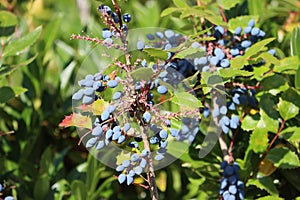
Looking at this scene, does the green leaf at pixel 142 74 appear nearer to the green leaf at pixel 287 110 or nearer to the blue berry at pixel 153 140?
the blue berry at pixel 153 140

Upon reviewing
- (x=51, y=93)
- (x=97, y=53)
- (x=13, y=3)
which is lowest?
(x=51, y=93)

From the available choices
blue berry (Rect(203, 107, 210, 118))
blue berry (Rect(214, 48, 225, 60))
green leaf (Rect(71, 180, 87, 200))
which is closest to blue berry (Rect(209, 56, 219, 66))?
blue berry (Rect(214, 48, 225, 60))

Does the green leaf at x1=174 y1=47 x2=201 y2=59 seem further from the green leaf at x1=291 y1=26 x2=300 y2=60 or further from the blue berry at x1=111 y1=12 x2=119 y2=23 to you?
the green leaf at x1=291 y1=26 x2=300 y2=60

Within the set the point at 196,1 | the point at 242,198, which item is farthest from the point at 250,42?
the point at 242,198

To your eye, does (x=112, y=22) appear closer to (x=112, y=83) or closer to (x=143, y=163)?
(x=112, y=83)

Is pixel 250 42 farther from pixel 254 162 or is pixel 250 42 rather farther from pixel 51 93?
pixel 51 93

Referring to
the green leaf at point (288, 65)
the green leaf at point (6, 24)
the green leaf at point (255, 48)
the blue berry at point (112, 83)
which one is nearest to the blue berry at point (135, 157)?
the blue berry at point (112, 83)

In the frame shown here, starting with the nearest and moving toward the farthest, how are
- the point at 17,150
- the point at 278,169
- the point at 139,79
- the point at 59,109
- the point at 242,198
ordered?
1. the point at 139,79
2. the point at 242,198
3. the point at 278,169
4. the point at 17,150
5. the point at 59,109

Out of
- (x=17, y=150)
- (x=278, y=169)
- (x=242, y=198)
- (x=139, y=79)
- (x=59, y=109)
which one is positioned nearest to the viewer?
(x=139, y=79)
